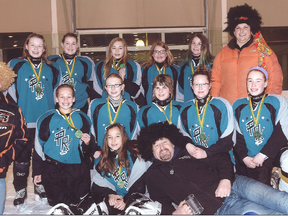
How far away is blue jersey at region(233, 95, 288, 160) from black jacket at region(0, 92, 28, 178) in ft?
6.35

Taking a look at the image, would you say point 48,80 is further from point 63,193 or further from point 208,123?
point 208,123

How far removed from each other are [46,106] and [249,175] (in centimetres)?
221

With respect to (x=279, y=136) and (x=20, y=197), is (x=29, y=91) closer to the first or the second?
(x=20, y=197)

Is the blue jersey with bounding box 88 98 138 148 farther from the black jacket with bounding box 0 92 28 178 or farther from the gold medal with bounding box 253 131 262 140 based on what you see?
the gold medal with bounding box 253 131 262 140

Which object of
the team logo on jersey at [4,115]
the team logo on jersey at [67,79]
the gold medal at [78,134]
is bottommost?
the gold medal at [78,134]

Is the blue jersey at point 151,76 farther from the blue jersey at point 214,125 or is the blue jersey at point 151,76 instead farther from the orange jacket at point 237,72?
the blue jersey at point 214,125

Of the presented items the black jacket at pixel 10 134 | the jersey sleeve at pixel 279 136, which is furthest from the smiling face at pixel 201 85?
the black jacket at pixel 10 134

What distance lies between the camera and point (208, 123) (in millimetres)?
2787

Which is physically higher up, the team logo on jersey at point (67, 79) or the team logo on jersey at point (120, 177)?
the team logo on jersey at point (67, 79)

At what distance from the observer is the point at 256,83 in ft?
8.77

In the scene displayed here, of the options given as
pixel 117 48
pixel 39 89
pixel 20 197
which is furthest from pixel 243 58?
pixel 20 197

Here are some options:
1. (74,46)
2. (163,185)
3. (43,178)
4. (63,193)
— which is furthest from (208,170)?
(74,46)

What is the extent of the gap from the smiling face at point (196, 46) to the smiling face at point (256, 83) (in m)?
0.95

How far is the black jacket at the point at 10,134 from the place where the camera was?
2125mm
